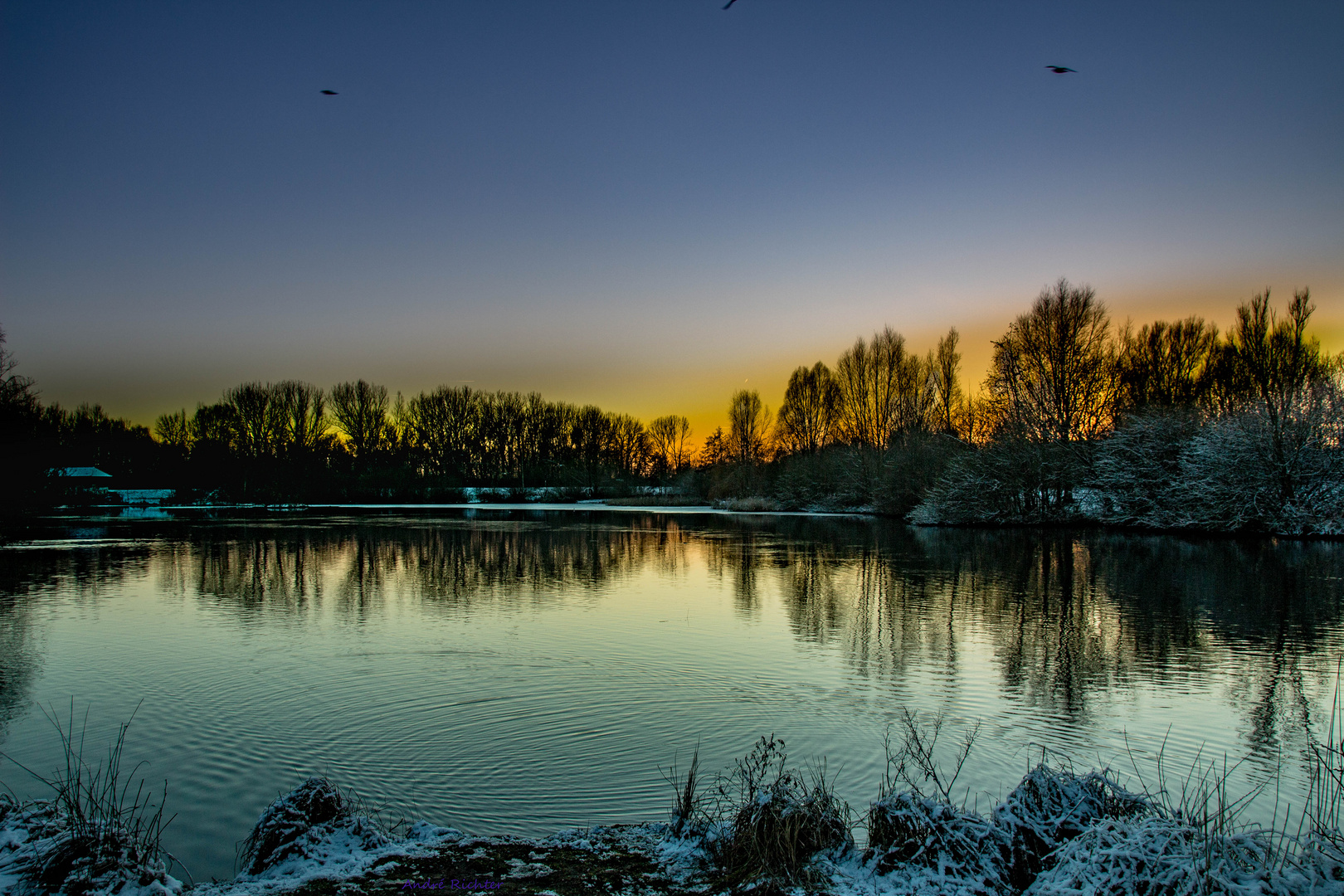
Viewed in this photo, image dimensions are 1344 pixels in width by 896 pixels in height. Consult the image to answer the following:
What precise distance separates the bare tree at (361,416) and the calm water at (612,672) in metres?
56.9

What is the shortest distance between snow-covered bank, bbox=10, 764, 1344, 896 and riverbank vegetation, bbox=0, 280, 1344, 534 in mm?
28611

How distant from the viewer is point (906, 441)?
42406 mm

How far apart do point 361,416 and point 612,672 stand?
73010mm

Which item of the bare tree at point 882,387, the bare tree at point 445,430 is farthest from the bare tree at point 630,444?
the bare tree at point 882,387

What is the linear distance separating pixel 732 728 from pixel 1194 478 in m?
29.2

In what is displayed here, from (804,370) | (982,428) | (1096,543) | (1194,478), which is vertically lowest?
(1096,543)

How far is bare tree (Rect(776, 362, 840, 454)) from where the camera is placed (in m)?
59.5

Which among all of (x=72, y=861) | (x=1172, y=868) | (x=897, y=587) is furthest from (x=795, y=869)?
(x=897, y=587)

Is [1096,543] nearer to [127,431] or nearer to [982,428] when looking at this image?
[982,428]

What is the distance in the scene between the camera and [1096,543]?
86.6ft

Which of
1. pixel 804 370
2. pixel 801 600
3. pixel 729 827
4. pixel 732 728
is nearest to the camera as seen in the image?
pixel 729 827

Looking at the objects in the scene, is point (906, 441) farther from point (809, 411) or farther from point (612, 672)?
point (612, 672)

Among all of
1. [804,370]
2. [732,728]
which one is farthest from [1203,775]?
[804,370]

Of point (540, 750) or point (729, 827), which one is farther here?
point (540, 750)
